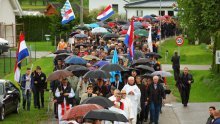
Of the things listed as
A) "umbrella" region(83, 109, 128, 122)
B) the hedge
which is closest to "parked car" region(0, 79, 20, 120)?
"umbrella" region(83, 109, 128, 122)

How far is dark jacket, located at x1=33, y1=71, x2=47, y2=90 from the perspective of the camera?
2439 centimetres

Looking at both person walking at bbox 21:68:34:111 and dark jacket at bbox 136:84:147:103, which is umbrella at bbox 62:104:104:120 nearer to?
dark jacket at bbox 136:84:147:103

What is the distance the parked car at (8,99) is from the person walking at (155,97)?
15.0 ft

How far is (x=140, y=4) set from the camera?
93938 millimetres

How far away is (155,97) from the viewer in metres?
21.2

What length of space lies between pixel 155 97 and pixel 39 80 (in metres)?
4.96

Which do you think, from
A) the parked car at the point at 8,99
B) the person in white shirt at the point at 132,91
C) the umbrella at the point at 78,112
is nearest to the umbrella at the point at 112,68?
the person in white shirt at the point at 132,91

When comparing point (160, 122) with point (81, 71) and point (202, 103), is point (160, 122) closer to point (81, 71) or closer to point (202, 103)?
point (81, 71)

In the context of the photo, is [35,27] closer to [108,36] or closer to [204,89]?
[108,36]

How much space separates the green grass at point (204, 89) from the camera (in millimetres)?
28170

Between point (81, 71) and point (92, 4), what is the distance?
83.7 meters

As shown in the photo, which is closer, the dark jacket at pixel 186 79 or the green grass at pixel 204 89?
the dark jacket at pixel 186 79

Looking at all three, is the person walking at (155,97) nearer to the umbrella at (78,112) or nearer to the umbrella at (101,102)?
the umbrella at (101,102)

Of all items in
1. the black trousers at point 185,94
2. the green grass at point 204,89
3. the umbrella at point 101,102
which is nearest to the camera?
the umbrella at point 101,102
